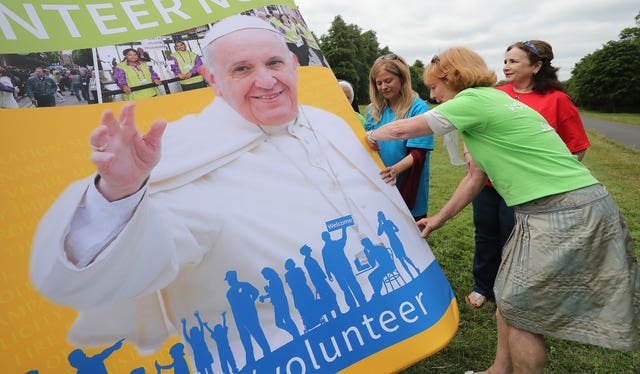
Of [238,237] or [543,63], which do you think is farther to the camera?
[543,63]

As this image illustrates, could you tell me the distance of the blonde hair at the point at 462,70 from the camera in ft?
6.38

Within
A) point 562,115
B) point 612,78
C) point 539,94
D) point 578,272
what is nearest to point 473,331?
point 578,272

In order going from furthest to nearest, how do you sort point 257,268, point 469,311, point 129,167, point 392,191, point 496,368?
point 469,311, point 496,368, point 392,191, point 257,268, point 129,167

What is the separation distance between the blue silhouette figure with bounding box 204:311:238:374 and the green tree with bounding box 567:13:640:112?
154 ft

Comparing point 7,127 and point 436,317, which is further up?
point 7,127

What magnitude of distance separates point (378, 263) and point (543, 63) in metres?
1.97

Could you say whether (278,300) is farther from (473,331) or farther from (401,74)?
(473,331)

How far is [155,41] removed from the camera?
1436 millimetres

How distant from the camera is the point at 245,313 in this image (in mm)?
1378

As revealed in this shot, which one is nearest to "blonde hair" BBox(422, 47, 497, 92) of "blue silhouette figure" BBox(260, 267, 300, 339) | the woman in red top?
the woman in red top

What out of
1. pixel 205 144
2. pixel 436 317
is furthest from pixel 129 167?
pixel 436 317

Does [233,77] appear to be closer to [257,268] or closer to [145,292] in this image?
[257,268]

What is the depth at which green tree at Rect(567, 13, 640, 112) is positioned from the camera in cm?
3803

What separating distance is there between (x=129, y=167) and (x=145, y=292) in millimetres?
375
